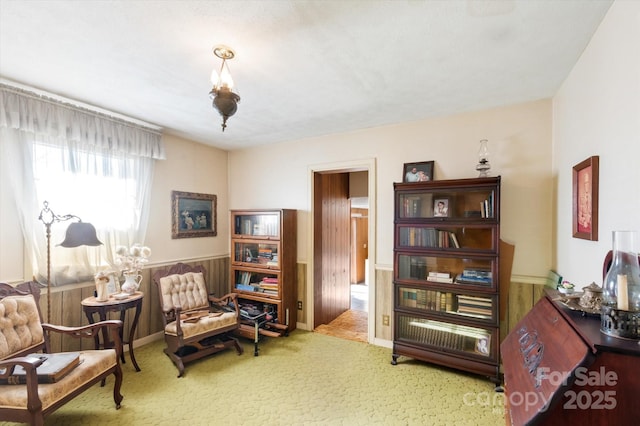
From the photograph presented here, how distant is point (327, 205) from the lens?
13.9 ft

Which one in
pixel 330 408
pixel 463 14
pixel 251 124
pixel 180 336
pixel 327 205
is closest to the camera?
pixel 463 14

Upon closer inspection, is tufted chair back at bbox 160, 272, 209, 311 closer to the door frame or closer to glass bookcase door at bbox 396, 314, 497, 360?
the door frame

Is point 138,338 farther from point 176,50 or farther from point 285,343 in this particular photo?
point 176,50

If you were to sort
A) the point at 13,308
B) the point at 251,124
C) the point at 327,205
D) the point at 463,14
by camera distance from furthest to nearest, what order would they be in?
the point at 327,205
the point at 251,124
the point at 13,308
the point at 463,14

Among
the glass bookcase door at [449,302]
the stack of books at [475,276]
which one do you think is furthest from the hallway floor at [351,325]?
the stack of books at [475,276]

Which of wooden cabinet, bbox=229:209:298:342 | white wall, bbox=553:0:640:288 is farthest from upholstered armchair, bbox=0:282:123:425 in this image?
white wall, bbox=553:0:640:288

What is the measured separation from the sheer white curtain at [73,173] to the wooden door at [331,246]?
2176mm

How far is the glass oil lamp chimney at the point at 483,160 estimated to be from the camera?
8.88 feet

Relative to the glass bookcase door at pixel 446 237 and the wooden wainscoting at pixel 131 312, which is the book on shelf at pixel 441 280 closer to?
the glass bookcase door at pixel 446 237

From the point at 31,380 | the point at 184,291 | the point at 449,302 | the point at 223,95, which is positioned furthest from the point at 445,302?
the point at 31,380

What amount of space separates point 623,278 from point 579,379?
15.1 inches

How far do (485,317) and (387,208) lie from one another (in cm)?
147

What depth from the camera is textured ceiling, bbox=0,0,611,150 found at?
4.92 ft

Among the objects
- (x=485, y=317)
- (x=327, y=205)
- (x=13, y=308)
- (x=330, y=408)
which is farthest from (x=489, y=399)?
(x=13, y=308)
